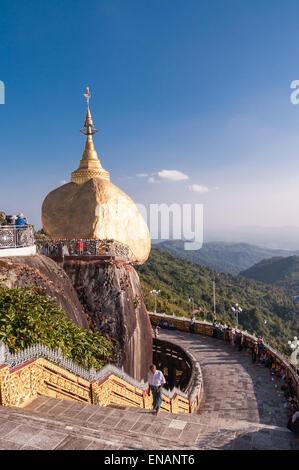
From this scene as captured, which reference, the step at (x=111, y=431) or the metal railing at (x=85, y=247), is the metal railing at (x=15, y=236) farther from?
the step at (x=111, y=431)

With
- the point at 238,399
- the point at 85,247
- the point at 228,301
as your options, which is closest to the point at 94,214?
the point at 85,247

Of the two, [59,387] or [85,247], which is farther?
[85,247]

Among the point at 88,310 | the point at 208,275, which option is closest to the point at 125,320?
the point at 88,310

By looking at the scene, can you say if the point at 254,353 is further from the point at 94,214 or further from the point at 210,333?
the point at 94,214

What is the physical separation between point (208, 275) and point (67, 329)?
93.0 metres

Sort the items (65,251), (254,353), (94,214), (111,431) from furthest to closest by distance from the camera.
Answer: (94,214) < (254,353) < (65,251) < (111,431)

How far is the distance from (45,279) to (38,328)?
4068 mm

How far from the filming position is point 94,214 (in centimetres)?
1773


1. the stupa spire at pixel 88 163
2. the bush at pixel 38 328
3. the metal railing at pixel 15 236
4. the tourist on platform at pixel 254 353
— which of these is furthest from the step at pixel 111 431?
the stupa spire at pixel 88 163

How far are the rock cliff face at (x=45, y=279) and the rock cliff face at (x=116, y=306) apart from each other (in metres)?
0.52

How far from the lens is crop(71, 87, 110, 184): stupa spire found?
66.6ft

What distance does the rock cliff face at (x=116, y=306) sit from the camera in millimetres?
12430

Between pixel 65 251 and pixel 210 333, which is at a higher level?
pixel 65 251
